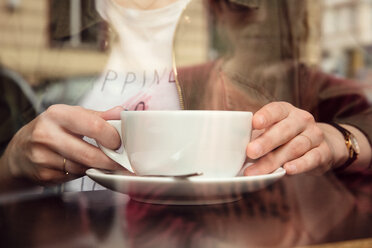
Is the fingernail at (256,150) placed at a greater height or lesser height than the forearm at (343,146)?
greater

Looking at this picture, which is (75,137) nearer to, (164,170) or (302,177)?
(164,170)

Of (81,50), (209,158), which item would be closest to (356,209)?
(209,158)

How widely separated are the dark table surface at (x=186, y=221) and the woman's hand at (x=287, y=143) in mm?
29

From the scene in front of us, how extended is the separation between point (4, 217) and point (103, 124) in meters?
0.10

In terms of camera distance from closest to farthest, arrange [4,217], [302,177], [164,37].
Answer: [4,217] → [302,177] → [164,37]

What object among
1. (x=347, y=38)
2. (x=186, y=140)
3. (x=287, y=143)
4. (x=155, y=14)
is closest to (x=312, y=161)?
(x=287, y=143)

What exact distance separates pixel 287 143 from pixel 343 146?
0.14 meters

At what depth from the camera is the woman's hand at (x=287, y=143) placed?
312 millimetres

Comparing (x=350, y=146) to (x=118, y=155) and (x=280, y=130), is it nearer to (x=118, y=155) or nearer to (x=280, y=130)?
(x=280, y=130)

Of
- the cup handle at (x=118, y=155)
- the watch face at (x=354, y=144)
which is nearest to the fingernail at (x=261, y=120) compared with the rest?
the cup handle at (x=118, y=155)

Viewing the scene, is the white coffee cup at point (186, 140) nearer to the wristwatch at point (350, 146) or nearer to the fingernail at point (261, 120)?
the fingernail at point (261, 120)

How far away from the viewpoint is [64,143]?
1.05 ft

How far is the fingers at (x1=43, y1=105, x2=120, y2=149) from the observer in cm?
29

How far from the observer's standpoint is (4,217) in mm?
231
